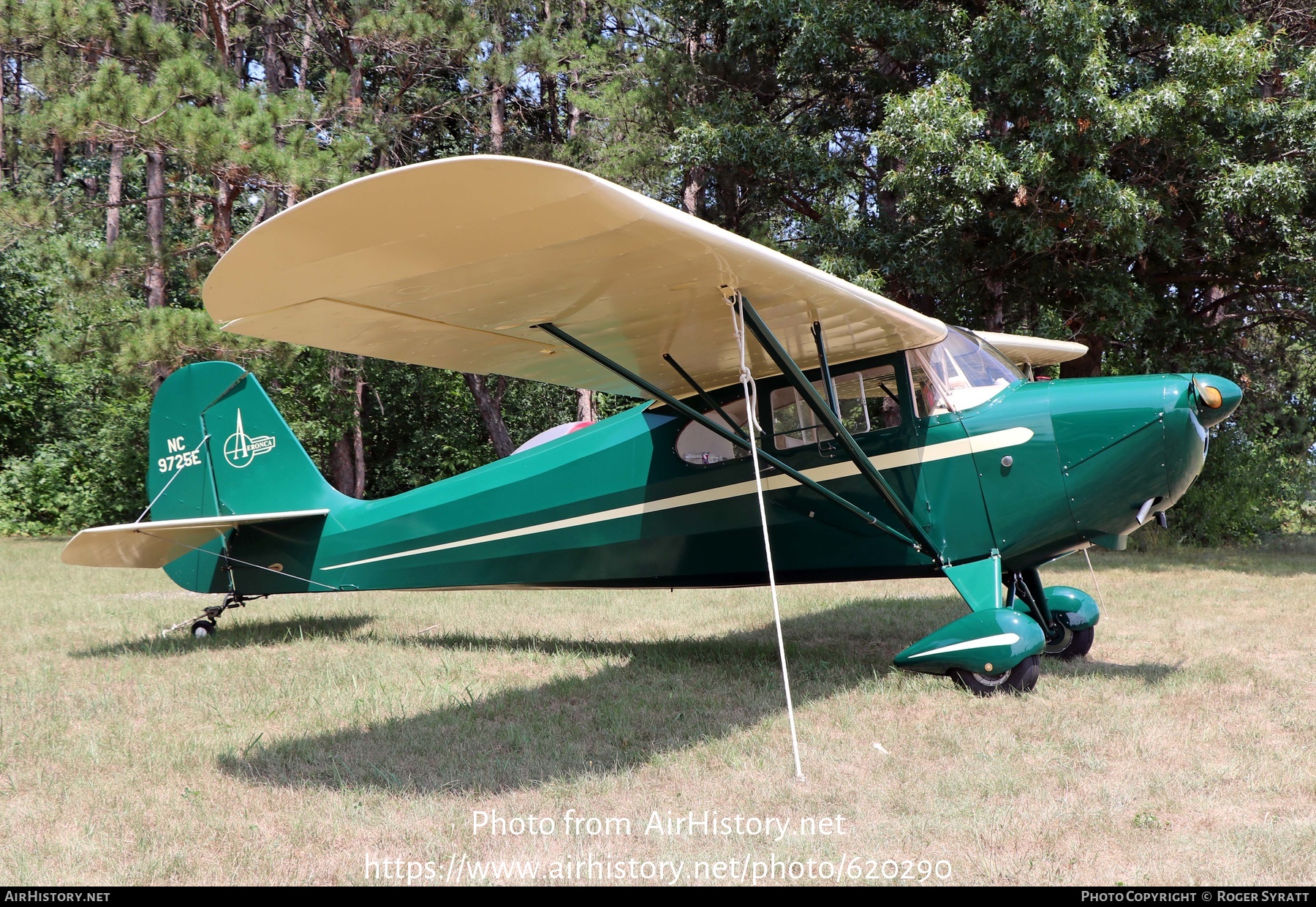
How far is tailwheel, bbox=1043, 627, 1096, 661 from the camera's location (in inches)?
249

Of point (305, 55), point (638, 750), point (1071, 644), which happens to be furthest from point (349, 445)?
point (638, 750)

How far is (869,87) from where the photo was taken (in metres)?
14.2

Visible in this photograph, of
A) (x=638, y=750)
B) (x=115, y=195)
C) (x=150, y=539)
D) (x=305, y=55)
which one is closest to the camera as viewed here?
(x=638, y=750)

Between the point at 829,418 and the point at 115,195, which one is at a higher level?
the point at 115,195

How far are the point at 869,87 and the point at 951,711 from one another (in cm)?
1200

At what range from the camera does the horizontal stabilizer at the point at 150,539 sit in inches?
240

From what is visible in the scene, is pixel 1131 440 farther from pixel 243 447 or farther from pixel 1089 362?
pixel 1089 362

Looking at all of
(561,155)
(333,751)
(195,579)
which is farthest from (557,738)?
(561,155)

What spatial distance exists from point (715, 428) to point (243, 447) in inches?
178

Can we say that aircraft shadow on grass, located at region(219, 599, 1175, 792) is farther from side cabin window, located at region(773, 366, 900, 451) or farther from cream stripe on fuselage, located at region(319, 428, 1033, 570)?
side cabin window, located at region(773, 366, 900, 451)

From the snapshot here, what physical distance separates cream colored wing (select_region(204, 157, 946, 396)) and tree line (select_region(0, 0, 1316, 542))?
23.9ft

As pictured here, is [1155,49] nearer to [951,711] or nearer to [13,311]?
[951,711]

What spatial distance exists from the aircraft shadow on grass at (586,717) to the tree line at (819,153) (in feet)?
24.0

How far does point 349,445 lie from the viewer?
20703 mm
